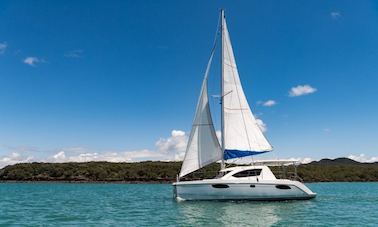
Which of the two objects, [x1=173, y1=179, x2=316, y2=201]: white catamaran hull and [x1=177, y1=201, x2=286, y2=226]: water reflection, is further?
[x1=173, y1=179, x2=316, y2=201]: white catamaran hull

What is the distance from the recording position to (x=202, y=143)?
36.2m

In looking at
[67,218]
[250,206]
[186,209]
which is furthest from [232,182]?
[67,218]

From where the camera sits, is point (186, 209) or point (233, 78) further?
point (233, 78)

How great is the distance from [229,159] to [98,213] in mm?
12036

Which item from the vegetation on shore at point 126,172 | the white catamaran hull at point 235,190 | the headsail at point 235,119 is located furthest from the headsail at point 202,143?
the vegetation on shore at point 126,172

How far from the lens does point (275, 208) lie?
102 feet

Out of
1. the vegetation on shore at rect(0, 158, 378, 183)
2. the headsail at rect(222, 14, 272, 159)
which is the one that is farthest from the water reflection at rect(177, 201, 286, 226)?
the vegetation on shore at rect(0, 158, 378, 183)

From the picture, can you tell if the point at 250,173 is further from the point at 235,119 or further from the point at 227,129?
the point at 235,119

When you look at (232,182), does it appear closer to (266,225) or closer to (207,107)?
(207,107)

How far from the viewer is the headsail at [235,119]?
36312 millimetres

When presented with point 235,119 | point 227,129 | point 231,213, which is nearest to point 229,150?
point 227,129

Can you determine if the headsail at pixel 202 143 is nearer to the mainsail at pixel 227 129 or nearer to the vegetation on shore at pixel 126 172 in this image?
the mainsail at pixel 227 129

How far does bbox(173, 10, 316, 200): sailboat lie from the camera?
3416 centimetres

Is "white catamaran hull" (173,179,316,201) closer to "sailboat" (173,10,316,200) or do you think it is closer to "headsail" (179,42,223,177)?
"sailboat" (173,10,316,200)
